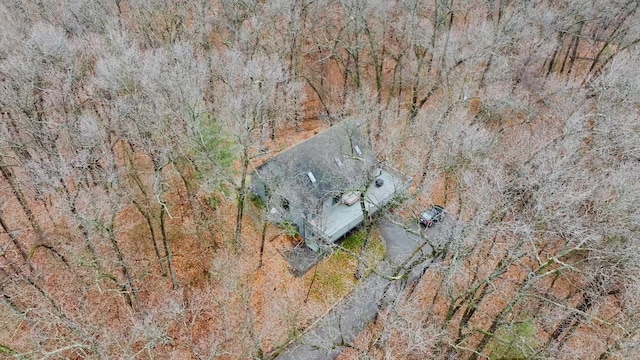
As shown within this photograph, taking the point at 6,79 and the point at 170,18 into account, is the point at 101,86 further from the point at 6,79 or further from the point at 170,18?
the point at 170,18

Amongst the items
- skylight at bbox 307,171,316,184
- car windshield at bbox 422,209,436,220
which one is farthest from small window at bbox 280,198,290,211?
car windshield at bbox 422,209,436,220

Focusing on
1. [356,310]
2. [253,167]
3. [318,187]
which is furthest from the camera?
[318,187]

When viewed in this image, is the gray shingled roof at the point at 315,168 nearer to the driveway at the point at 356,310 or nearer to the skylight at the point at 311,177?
the skylight at the point at 311,177

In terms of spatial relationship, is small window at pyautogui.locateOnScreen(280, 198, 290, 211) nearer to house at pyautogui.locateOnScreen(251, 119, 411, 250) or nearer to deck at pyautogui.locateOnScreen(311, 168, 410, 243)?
house at pyautogui.locateOnScreen(251, 119, 411, 250)

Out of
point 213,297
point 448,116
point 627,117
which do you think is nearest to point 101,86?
point 213,297

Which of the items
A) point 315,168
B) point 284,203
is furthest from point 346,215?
point 284,203

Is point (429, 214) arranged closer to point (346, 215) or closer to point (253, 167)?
point (346, 215)
